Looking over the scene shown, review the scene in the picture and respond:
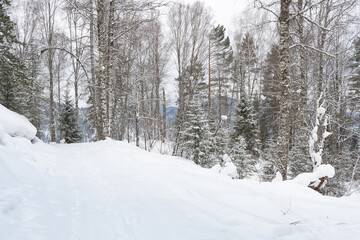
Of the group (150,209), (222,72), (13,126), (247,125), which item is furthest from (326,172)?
(222,72)

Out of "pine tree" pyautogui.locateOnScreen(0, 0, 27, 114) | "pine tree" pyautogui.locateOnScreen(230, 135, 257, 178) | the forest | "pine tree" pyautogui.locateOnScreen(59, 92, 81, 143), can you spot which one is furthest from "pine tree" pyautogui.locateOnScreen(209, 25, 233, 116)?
"pine tree" pyautogui.locateOnScreen(0, 0, 27, 114)

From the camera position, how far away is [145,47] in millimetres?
14250

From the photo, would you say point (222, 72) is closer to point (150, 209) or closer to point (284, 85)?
point (284, 85)

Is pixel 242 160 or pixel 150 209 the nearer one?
pixel 150 209

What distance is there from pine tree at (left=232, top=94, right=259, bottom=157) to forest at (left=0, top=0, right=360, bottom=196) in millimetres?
86

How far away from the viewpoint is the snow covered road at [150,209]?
6.21ft

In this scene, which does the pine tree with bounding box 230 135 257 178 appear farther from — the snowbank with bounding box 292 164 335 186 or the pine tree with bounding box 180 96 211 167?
the snowbank with bounding box 292 164 335 186

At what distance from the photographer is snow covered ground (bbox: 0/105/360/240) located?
1890 mm

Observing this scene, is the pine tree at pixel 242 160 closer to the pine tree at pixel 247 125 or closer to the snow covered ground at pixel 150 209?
the pine tree at pixel 247 125

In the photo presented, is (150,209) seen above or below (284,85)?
Result: below

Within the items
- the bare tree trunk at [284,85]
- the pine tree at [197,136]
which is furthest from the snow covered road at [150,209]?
the pine tree at [197,136]

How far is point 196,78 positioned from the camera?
11453 millimetres

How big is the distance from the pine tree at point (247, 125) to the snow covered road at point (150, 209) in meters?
12.6

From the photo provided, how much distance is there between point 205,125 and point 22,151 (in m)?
9.10
